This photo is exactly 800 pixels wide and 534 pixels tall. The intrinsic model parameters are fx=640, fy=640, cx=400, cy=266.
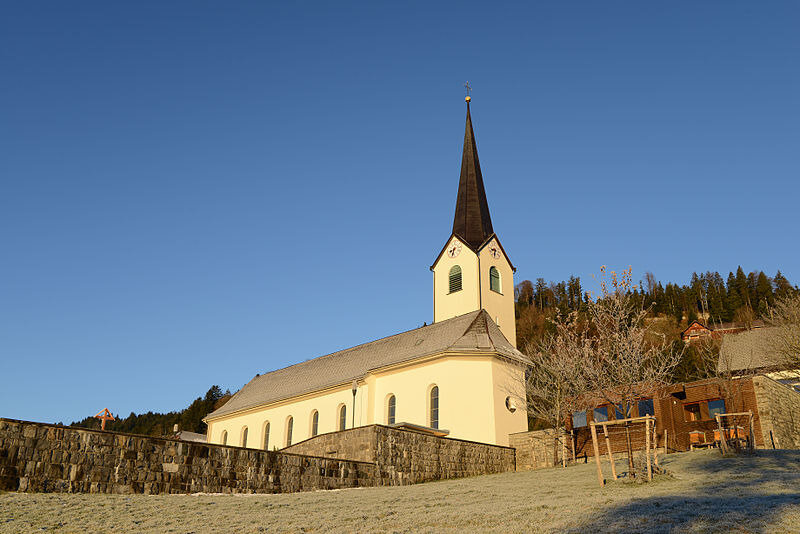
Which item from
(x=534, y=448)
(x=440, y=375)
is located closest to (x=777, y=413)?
(x=534, y=448)

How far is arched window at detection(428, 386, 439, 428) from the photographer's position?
106 ft

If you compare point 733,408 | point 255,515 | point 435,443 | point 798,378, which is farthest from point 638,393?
point 255,515

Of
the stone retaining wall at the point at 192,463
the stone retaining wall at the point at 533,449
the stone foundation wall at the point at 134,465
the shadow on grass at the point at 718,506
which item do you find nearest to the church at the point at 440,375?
the stone retaining wall at the point at 533,449

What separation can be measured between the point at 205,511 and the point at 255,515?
1396 millimetres

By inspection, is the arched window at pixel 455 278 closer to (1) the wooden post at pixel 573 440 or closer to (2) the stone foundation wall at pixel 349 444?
(1) the wooden post at pixel 573 440

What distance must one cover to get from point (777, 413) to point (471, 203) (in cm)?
2284

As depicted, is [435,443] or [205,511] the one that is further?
[435,443]

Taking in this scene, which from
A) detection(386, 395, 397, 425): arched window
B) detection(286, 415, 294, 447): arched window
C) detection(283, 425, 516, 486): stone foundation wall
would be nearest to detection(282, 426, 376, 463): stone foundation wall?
detection(283, 425, 516, 486): stone foundation wall

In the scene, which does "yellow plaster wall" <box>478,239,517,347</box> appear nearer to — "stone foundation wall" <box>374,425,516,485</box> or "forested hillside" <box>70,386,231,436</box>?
"stone foundation wall" <box>374,425,516,485</box>

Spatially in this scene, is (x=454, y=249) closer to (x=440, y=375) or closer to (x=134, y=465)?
(x=440, y=375)

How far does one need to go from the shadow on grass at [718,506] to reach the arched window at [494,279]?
2560 centimetres

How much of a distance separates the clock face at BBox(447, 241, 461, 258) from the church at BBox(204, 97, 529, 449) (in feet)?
0.24

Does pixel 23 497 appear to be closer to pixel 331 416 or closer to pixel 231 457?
pixel 231 457

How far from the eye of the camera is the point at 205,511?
13734 mm
